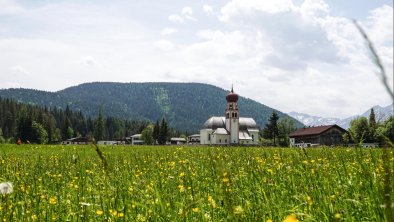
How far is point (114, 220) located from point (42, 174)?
5794 mm

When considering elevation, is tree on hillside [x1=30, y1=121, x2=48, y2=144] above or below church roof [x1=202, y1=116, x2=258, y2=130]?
below

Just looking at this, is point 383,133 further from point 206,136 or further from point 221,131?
point 206,136

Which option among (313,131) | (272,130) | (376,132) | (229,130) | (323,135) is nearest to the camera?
(376,132)

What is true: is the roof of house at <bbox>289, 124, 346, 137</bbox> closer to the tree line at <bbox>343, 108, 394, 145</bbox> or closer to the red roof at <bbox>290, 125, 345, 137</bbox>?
the red roof at <bbox>290, 125, 345, 137</bbox>

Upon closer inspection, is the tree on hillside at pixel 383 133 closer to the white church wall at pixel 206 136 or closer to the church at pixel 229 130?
the church at pixel 229 130

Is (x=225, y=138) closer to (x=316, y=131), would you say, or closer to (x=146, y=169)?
(x=316, y=131)

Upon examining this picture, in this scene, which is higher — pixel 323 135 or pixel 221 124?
pixel 221 124

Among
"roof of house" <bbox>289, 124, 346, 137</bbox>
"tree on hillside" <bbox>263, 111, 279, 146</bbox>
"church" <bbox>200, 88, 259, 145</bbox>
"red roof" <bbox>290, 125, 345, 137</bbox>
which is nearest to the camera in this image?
"tree on hillside" <bbox>263, 111, 279, 146</bbox>

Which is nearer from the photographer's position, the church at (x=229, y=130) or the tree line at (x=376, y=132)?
the tree line at (x=376, y=132)

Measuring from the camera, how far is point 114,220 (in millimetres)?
4156

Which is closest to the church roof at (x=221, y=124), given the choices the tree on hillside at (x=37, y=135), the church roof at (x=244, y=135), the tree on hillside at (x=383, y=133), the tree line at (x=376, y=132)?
the church roof at (x=244, y=135)

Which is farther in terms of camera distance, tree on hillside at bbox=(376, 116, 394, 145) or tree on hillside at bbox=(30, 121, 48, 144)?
tree on hillside at bbox=(30, 121, 48, 144)

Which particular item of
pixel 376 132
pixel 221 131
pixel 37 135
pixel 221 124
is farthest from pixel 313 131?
pixel 376 132

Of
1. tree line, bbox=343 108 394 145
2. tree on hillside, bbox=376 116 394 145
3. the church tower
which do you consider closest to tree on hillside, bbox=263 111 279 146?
the church tower
